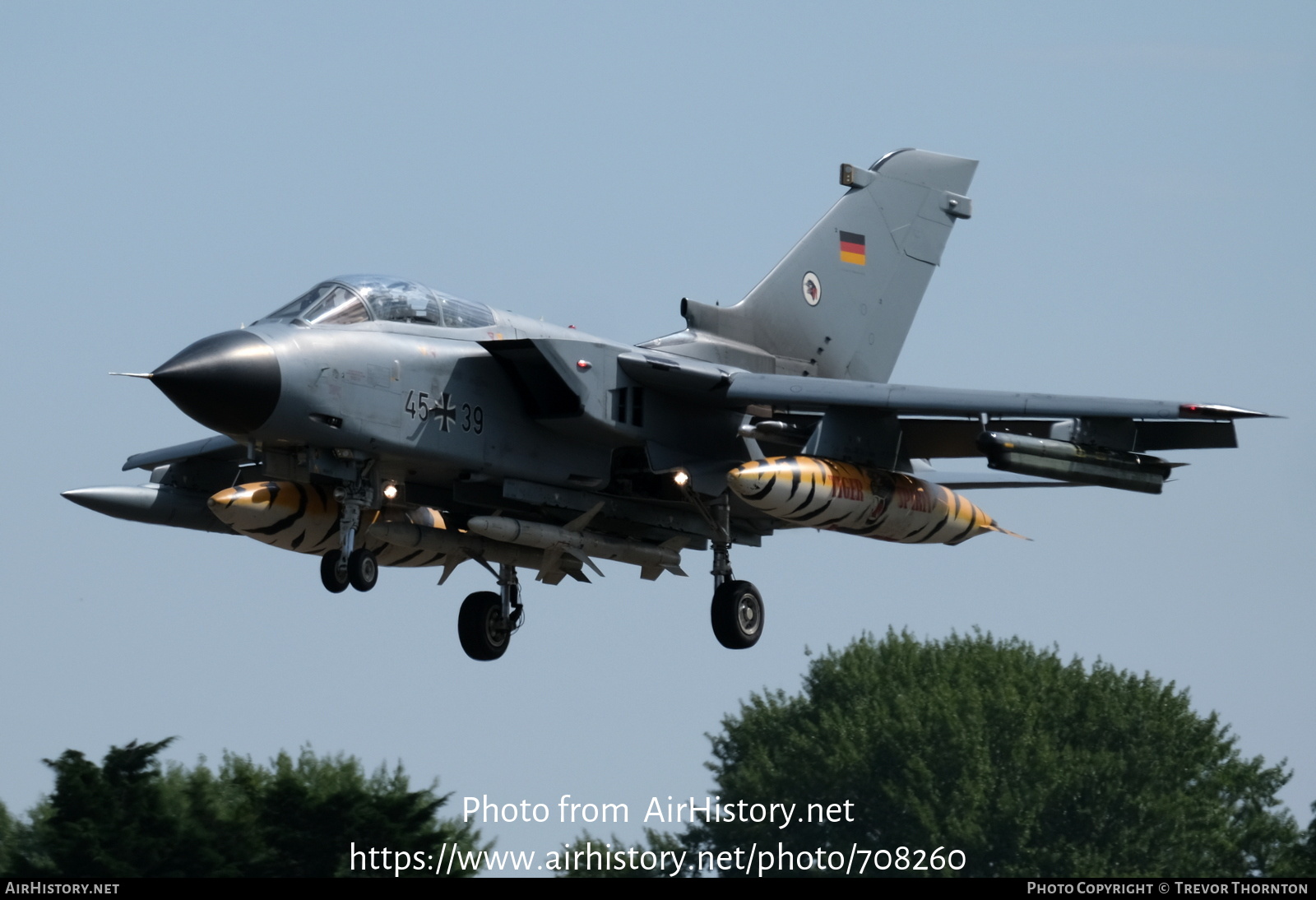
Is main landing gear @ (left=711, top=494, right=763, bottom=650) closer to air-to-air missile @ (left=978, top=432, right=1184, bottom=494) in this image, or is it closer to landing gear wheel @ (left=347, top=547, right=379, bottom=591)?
air-to-air missile @ (left=978, top=432, right=1184, bottom=494)

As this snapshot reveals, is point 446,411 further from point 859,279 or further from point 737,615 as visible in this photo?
point 859,279

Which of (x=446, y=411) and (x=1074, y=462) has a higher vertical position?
(x=446, y=411)

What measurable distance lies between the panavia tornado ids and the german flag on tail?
109cm

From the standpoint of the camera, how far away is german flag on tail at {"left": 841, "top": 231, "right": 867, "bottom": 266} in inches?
966

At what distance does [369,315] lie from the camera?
19312 millimetres

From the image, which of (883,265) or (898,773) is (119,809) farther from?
(898,773)

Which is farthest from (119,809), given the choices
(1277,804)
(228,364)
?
(1277,804)

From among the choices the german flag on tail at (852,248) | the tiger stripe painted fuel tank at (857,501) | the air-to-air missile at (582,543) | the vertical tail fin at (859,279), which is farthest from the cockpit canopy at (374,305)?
the german flag on tail at (852,248)

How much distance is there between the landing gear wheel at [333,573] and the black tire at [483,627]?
3.56 metres

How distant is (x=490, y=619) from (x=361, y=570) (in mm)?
3807

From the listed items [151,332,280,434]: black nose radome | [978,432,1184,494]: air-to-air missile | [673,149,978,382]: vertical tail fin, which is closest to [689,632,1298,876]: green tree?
[673,149,978,382]: vertical tail fin

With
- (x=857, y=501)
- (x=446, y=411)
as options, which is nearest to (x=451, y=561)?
(x=446, y=411)

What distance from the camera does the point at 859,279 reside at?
967 inches

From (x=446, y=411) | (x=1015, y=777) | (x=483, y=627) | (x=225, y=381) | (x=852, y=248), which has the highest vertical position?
(x=852, y=248)
